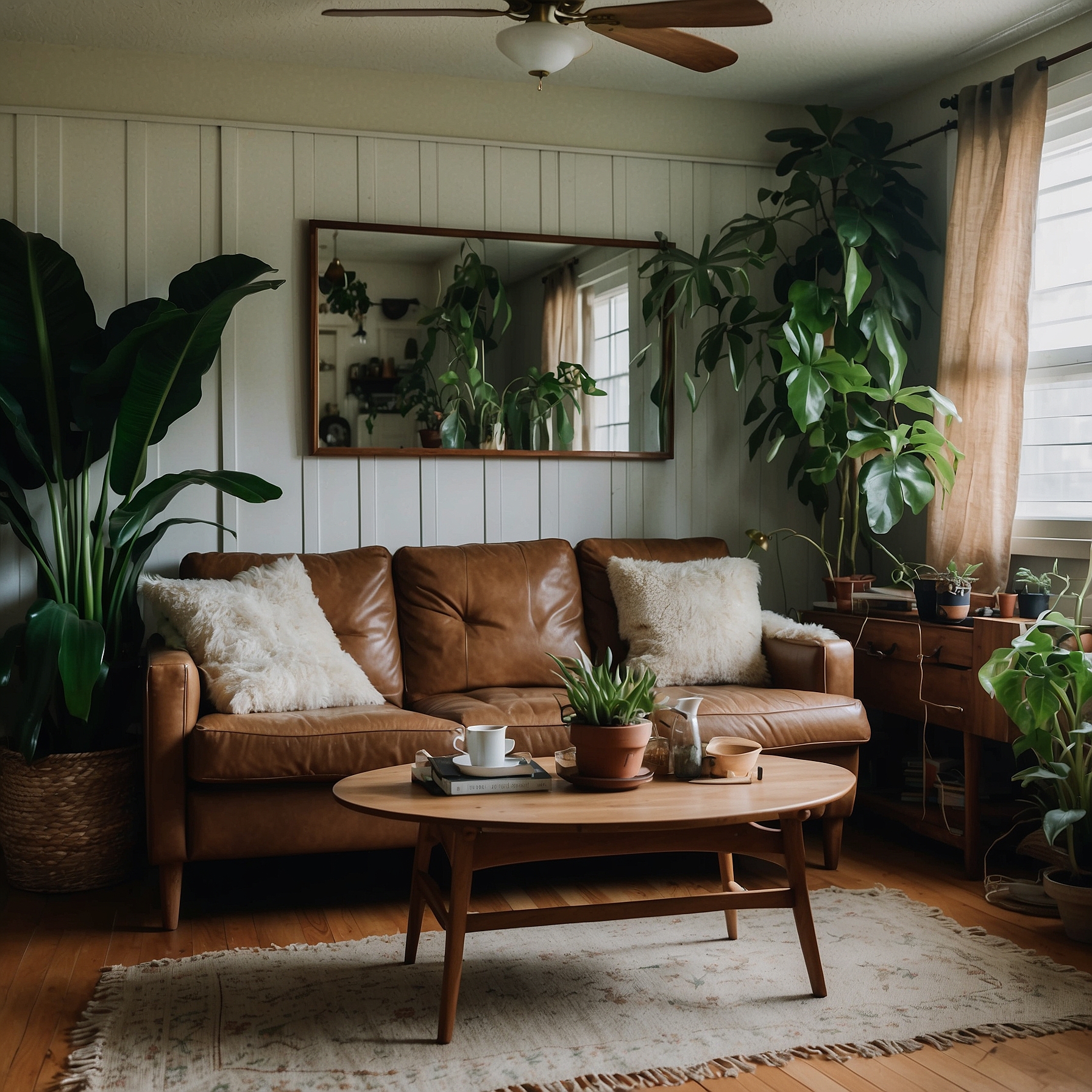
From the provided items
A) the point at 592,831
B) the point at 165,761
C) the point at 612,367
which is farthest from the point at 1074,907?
the point at 612,367

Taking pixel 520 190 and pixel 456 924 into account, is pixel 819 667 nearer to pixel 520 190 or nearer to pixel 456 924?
pixel 456 924

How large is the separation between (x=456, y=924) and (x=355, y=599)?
1.60 meters

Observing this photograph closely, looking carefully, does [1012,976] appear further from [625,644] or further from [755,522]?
[755,522]

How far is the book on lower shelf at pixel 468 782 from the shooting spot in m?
2.19

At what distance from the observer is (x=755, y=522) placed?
14.4 ft

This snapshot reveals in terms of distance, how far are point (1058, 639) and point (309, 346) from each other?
2528 millimetres

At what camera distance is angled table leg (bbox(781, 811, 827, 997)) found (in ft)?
7.51

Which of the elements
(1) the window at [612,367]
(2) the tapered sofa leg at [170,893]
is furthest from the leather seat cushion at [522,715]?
(1) the window at [612,367]

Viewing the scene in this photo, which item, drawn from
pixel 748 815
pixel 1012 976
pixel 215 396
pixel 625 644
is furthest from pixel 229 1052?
pixel 215 396

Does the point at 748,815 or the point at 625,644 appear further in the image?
the point at 625,644

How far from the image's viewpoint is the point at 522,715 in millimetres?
3094

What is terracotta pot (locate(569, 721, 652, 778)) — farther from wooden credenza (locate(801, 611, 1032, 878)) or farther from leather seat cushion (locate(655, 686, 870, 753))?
wooden credenza (locate(801, 611, 1032, 878))

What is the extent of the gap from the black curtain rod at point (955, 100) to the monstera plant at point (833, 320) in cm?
10

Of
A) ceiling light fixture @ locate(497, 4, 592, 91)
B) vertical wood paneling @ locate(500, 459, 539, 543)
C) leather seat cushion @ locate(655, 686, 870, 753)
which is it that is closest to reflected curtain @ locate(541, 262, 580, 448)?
vertical wood paneling @ locate(500, 459, 539, 543)
